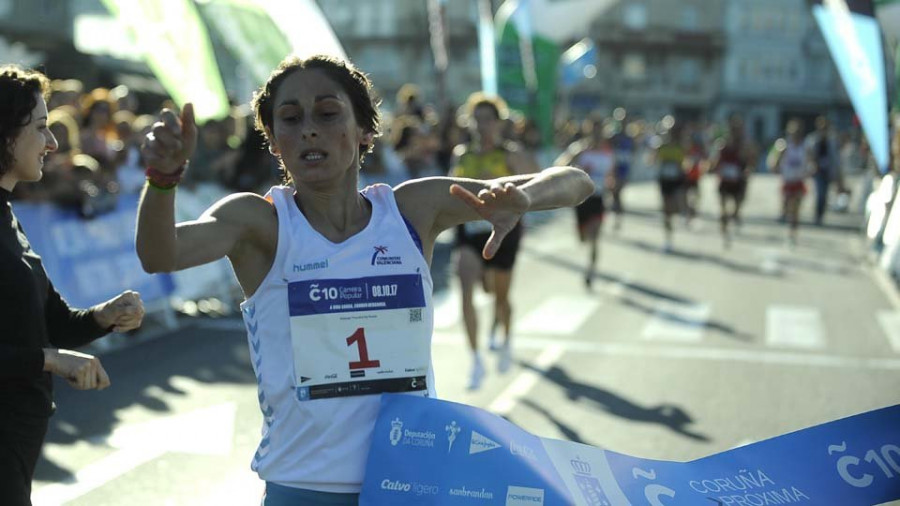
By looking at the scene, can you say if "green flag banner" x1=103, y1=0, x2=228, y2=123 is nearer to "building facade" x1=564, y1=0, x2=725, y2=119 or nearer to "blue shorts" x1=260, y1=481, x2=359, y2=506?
"blue shorts" x1=260, y1=481, x2=359, y2=506

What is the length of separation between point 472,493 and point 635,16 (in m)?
85.4

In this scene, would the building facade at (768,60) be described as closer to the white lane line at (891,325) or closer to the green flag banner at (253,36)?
the white lane line at (891,325)

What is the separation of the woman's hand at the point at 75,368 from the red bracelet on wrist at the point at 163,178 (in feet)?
2.44

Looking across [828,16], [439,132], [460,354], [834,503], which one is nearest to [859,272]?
[828,16]

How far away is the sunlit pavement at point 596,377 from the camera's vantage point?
6.47m

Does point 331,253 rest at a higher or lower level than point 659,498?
higher

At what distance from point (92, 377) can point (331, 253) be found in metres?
0.74

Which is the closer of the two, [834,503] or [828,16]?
[834,503]

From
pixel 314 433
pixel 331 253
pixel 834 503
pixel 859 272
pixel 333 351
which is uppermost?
pixel 331 253

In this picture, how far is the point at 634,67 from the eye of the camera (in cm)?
8475

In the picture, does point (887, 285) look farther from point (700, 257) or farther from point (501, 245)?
point (501, 245)

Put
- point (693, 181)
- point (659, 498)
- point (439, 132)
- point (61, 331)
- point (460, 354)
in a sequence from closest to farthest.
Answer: point (659, 498) → point (61, 331) → point (460, 354) → point (439, 132) → point (693, 181)

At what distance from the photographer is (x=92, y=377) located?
121 inches

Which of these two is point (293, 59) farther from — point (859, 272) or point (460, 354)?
point (859, 272)
